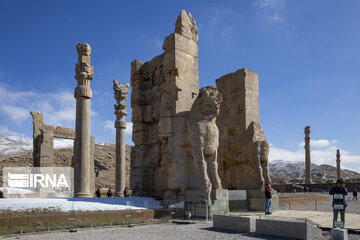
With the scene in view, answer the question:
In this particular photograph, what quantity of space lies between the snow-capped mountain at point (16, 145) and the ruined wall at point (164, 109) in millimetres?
33717

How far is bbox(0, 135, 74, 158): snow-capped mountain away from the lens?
45.1 m

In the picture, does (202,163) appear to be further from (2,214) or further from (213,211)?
(2,214)

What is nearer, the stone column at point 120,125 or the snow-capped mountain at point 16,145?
the stone column at point 120,125

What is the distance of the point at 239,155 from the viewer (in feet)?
43.5

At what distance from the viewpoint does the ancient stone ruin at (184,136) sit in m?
9.88

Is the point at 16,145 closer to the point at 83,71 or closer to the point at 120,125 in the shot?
the point at 120,125

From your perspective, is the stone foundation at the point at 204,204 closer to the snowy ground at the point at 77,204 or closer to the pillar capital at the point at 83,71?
the snowy ground at the point at 77,204

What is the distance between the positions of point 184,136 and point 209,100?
126 cm

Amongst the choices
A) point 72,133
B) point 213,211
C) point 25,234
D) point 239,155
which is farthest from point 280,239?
point 72,133

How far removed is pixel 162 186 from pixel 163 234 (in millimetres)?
3867

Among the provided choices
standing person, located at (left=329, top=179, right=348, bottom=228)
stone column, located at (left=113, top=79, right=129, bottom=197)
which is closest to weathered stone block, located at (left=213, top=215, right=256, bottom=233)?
standing person, located at (left=329, top=179, right=348, bottom=228)

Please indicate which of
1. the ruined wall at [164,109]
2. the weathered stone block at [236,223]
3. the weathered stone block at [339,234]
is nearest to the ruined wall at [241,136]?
the ruined wall at [164,109]

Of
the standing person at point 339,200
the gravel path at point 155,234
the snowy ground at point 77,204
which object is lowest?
the gravel path at point 155,234

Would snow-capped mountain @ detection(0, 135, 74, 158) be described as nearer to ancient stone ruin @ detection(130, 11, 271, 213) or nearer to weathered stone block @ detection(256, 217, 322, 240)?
ancient stone ruin @ detection(130, 11, 271, 213)
